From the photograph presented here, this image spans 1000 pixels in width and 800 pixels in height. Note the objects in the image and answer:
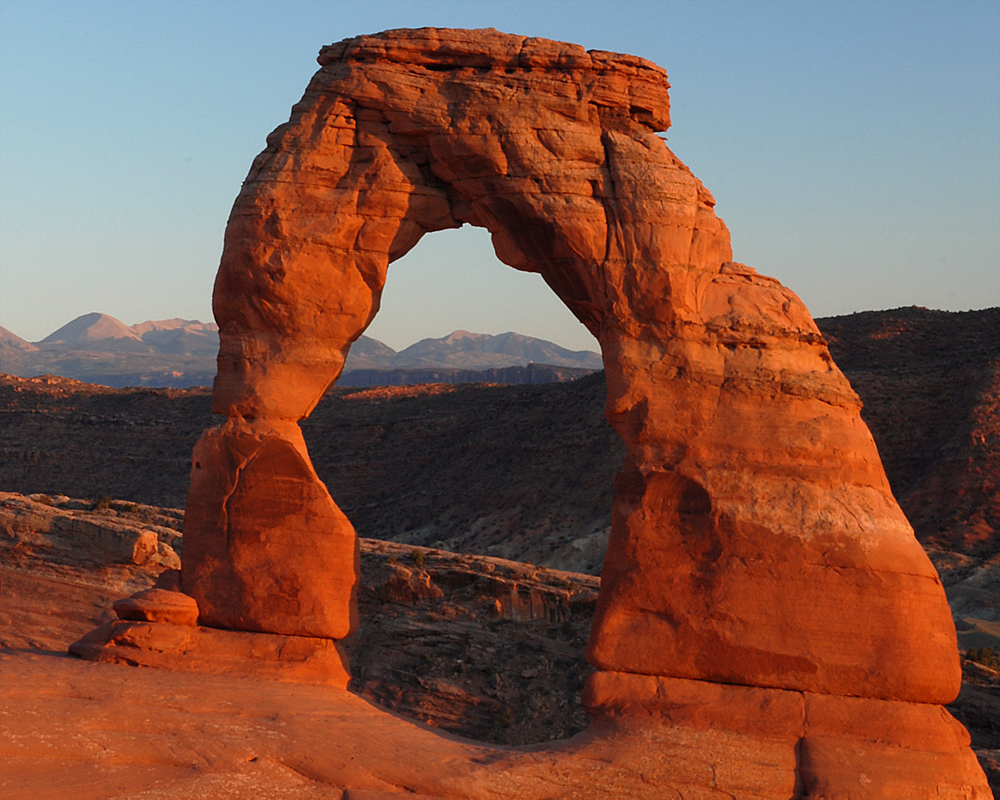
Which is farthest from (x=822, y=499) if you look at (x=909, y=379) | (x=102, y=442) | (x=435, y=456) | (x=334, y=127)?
(x=102, y=442)

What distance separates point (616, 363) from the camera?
11781mm

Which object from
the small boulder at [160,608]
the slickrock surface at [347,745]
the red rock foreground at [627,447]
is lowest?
the slickrock surface at [347,745]

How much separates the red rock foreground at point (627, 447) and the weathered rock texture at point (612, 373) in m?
Answer: 0.03

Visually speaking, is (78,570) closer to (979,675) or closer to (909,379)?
(979,675)

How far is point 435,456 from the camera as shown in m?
51.8

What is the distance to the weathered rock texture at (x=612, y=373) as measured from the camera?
10.9 meters

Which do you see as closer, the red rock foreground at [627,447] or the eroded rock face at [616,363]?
the red rock foreground at [627,447]

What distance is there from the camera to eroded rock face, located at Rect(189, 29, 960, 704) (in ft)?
35.8

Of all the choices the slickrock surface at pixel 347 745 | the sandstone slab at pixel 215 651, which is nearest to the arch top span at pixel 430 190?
the sandstone slab at pixel 215 651

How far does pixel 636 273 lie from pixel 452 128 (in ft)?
9.00

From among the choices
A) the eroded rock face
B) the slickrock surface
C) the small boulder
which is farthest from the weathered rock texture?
the slickrock surface

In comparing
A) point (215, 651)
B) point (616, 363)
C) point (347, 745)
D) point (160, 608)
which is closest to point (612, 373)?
point (616, 363)

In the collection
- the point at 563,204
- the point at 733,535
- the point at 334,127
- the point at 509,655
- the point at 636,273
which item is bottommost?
the point at 509,655

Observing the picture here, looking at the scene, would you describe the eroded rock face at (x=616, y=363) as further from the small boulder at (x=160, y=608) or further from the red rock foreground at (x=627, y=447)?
the small boulder at (x=160, y=608)
